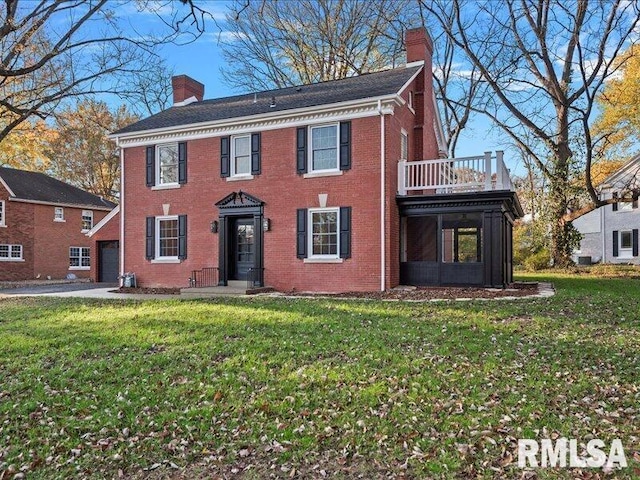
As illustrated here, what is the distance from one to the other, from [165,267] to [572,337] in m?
13.7

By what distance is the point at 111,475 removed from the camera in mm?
4020

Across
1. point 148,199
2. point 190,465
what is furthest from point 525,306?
point 148,199

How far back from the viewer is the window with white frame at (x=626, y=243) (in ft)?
106

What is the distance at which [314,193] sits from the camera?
1488 centimetres

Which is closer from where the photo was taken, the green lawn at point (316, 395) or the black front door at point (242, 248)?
the green lawn at point (316, 395)

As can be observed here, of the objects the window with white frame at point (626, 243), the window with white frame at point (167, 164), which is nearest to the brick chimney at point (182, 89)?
the window with white frame at point (167, 164)

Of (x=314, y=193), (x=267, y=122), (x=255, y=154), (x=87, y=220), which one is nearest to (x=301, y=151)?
(x=314, y=193)

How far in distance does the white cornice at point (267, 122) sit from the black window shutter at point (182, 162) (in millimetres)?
276

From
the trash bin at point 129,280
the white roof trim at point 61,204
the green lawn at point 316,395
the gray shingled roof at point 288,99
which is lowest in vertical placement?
the green lawn at point 316,395

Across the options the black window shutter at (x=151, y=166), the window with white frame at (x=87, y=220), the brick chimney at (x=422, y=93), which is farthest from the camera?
the window with white frame at (x=87, y=220)

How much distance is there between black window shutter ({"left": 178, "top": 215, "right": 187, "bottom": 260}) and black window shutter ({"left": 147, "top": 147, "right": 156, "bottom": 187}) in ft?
6.04

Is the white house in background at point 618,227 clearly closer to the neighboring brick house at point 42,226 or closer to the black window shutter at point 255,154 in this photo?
the black window shutter at point 255,154

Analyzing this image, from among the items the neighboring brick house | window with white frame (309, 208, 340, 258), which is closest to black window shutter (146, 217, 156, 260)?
window with white frame (309, 208, 340, 258)

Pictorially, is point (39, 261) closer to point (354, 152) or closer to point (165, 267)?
point (165, 267)
